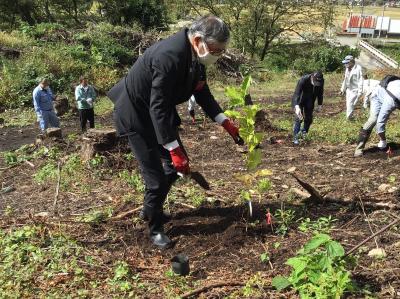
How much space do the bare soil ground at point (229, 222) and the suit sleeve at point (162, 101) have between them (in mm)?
1079

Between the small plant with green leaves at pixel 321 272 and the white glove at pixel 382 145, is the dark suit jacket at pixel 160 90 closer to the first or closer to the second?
the small plant with green leaves at pixel 321 272

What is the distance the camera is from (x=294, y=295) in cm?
300

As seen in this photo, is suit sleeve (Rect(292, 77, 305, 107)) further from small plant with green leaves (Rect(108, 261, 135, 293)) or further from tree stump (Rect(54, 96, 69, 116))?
tree stump (Rect(54, 96, 69, 116))

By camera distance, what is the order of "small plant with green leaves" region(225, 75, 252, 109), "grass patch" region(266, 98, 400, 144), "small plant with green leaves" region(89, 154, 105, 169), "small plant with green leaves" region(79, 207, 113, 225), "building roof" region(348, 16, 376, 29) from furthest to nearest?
1. "building roof" region(348, 16, 376, 29)
2. "grass patch" region(266, 98, 400, 144)
3. "small plant with green leaves" region(89, 154, 105, 169)
4. "small plant with green leaves" region(79, 207, 113, 225)
5. "small plant with green leaves" region(225, 75, 252, 109)

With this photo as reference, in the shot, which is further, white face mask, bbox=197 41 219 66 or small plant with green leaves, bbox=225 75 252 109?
small plant with green leaves, bbox=225 75 252 109

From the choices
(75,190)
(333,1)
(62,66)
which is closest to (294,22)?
(333,1)

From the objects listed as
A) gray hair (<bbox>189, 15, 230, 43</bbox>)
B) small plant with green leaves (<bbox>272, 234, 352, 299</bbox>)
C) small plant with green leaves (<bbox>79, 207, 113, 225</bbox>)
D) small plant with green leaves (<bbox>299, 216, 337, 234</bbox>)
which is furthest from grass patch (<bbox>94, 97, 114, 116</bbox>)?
small plant with green leaves (<bbox>272, 234, 352, 299</bbox>)

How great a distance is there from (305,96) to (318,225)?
503 cm

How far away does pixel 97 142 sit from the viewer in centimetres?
610

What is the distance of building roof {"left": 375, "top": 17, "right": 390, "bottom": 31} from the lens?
72.5 meters

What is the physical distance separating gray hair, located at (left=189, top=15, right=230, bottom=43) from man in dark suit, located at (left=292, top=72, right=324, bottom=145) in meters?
5.29

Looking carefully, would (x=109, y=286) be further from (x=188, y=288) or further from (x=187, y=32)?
(x=187, y=32)

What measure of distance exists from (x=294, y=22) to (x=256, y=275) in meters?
31.4

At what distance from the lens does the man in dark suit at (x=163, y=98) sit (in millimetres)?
3232
